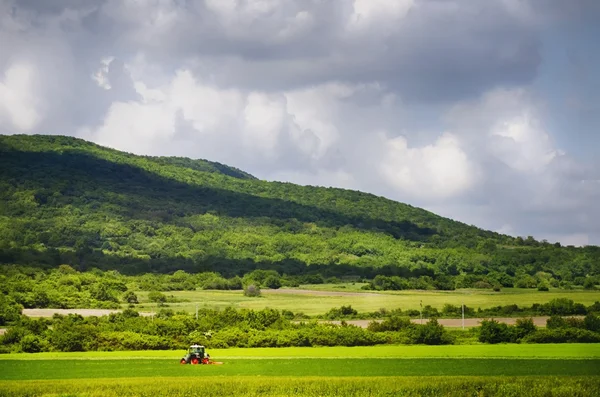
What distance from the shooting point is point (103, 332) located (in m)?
52.8

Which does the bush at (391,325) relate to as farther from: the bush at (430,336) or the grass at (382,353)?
the grass at (382,353)

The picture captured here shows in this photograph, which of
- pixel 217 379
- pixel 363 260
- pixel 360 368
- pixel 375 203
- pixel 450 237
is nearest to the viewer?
pixel 217 379

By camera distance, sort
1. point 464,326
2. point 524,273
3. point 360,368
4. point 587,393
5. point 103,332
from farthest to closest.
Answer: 1. point 524,273
2. point 464,326
3. point 103,332
4. point 360,368
5. point 587,393

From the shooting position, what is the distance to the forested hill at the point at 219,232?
109312 mm

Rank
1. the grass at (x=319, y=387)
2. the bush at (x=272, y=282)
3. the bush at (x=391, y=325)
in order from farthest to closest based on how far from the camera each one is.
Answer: the bush at (x=272, y=282) → the bush at (x=391, y=325) → the grass at (x=319, y=387)

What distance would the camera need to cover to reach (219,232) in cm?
15088

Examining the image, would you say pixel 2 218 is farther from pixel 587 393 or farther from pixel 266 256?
pixel 587 393

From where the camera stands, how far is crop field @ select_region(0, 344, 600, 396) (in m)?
32.4

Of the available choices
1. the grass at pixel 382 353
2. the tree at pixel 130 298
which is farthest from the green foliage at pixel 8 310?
the tree at pixel 130 298

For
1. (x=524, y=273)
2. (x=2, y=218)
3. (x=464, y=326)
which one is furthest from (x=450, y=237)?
(x=464, y=326)

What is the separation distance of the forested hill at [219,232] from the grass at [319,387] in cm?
5164

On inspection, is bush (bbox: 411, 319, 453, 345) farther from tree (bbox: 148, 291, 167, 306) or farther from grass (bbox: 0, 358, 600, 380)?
tree (bbox: 148, 291, 167, 306)

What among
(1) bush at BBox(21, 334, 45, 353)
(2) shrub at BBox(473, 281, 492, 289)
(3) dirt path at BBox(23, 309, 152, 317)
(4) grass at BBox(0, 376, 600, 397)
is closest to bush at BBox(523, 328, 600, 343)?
(4) grass at BBox(0, 376, 600, 397)

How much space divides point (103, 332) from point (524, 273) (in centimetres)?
5177
